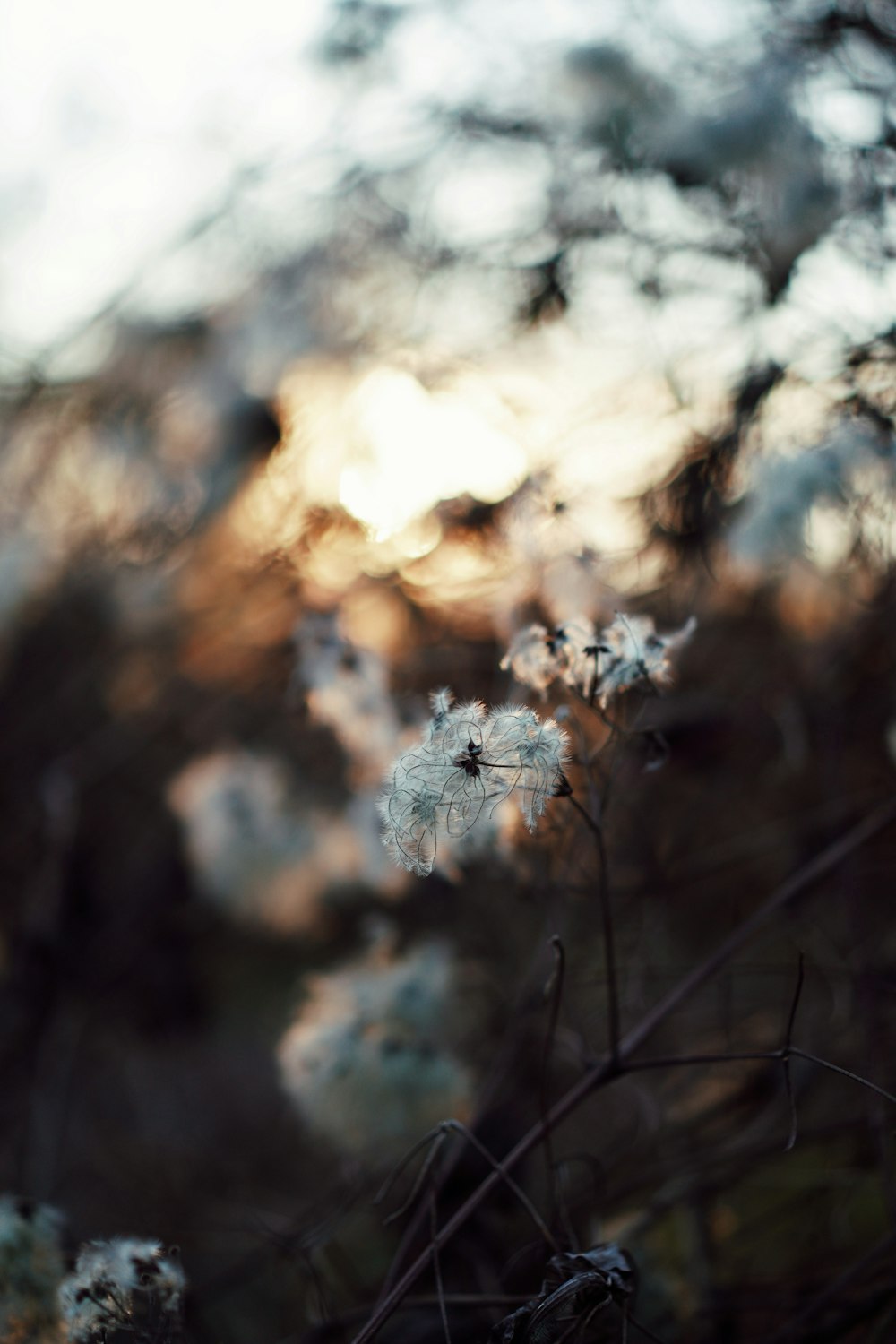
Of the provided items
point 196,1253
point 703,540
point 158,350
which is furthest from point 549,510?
point 196,1253

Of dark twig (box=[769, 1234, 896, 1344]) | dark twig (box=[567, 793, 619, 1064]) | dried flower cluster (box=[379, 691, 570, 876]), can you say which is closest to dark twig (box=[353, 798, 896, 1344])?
dark twig (box=[567, 793, 619, 1064])

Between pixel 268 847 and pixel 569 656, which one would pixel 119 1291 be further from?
pixel 268 847

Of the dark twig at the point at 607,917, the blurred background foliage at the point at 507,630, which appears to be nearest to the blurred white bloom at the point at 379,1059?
the blurred background foliage at the point at 507,630

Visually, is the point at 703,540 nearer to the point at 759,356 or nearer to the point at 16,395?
the point at 759,356

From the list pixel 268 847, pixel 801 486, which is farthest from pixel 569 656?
pixel 268 847

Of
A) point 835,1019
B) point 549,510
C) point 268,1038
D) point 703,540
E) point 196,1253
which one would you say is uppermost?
point 703,540

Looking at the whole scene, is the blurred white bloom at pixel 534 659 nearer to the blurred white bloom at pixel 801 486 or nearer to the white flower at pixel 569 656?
the white flower at pixel 569 656
